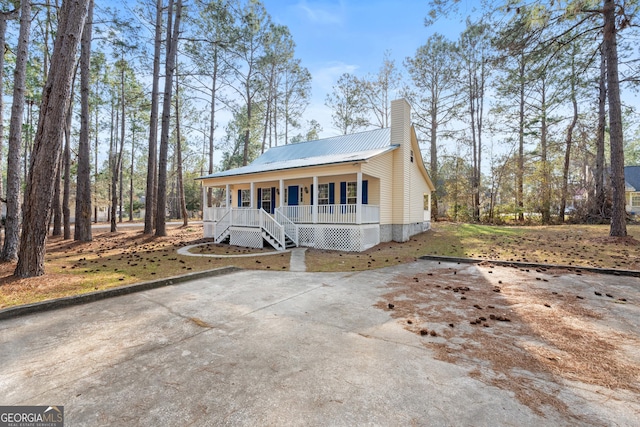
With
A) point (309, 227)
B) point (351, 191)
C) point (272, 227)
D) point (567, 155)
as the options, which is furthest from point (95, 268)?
point (567, 155)

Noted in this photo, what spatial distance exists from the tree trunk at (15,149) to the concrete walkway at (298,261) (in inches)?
293

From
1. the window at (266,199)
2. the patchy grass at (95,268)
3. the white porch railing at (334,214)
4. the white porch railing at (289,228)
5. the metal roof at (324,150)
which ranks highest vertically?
the metal roof at (324,150)

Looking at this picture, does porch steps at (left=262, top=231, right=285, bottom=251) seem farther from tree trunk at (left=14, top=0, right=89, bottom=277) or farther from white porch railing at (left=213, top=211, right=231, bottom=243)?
tree trunk at (left=14, top=0, right=89, bottom=277)

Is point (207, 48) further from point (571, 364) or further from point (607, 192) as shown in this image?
point (607, 192)

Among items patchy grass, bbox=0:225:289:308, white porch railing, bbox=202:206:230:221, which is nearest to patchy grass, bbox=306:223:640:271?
patchy grass, bbox=0:225:289:308

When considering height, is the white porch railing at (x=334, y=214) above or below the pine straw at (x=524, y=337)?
above

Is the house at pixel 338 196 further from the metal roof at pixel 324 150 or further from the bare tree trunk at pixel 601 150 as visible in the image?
the bare tree trunk at pixel 601 150

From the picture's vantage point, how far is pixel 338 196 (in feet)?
46.9

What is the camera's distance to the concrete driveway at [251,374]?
6.56ft

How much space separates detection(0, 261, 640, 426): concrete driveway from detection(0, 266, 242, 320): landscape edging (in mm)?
229

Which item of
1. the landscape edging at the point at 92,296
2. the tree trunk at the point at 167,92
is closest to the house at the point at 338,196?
the tree trunk at the point at 167,92

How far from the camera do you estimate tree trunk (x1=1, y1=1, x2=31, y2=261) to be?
745 centimetres

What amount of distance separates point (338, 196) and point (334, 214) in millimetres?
2415

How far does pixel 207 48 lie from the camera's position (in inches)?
769
